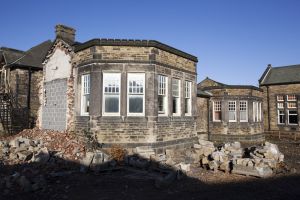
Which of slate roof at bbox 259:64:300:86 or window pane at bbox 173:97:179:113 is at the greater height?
slate roof at bbox 259:64:300:86

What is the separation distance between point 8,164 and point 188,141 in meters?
9.94

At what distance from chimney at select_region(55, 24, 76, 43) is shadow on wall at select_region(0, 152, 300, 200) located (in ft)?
28.0

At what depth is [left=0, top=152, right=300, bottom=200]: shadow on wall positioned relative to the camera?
316 inches

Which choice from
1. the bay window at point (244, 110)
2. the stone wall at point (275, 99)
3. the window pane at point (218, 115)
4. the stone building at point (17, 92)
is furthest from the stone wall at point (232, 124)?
the stone building at point (17, 92)

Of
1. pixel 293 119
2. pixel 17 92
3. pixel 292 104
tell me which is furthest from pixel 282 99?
pixel 17 92

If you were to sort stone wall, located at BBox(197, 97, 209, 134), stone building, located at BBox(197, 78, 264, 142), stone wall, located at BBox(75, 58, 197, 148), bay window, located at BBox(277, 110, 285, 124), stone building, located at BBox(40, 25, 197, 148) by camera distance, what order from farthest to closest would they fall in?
bay window, located at BBox(277, 110, 285, 124), stone building, located at BBox(197, 78, 264, 142), stone wall, located at BBox(197, 97, 209, 134), stone building, located at BBox(40, 25, 197, 148), stone wall, located at BBox(75, 58, 197, 148)

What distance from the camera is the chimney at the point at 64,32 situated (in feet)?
55.0

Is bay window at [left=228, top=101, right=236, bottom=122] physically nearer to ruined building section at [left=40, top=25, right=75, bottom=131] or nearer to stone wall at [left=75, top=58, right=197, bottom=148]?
stone wall at [left=75, top=58, right=197, bottom=148]

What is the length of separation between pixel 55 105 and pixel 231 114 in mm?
15290

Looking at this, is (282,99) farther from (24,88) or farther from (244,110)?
(24,88)

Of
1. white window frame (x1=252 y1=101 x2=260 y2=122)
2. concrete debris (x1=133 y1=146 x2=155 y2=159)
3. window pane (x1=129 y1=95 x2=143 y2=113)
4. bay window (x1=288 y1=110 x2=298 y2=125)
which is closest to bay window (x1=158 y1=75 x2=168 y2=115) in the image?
window pane (x1=129 y1=95 x2=143 y2=113)

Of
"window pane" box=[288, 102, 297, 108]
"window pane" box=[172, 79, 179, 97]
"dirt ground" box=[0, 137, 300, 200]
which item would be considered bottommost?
"dirt ground" box=[0, 137, 300, 200]

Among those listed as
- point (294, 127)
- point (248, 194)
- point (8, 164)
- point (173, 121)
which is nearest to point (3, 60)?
point (8, 164)

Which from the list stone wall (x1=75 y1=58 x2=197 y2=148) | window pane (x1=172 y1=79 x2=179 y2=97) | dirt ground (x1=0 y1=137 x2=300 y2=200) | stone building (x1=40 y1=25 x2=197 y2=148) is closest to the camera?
dirt ground (x1=0 y1=137 x2=300 y2=200)
